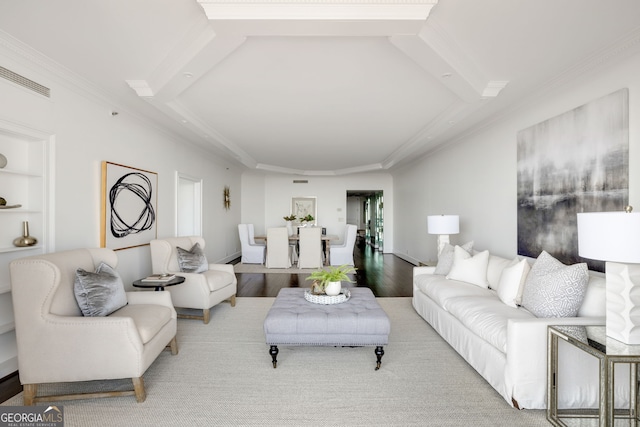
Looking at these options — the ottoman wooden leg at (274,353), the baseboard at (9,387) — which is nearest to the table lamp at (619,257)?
the ottoman wooden leg at (274,353)

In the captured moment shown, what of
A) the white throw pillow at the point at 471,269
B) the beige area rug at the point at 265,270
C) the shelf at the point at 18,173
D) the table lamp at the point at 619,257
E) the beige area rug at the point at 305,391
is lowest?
the beige area rug at the point at 305,391

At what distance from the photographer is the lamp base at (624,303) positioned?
5.65 feet

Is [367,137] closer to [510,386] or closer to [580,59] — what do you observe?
[580,59]

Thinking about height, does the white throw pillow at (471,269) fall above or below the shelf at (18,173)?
below

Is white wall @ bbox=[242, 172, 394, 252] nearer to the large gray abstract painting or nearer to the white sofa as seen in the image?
the large gray abstract painting

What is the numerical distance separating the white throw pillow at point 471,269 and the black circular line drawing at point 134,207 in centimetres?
396

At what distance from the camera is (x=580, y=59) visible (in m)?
2.64

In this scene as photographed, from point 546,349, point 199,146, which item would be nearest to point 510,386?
point 546,349

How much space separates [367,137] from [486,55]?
300cm

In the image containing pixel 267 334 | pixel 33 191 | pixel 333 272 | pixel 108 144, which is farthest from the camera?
pixel 108 144

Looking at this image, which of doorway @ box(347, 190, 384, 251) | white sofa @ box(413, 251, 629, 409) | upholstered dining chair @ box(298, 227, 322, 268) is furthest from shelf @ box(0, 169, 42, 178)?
doorway @ box(347, 190, 384, 251)

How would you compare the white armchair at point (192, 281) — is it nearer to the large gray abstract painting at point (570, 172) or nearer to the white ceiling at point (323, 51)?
the white ceiling at point (323, 51)

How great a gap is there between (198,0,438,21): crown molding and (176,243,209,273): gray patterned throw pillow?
281 centimetres

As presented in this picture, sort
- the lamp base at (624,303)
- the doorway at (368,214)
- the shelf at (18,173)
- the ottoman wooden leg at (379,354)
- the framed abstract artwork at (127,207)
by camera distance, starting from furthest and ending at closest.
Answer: the doorway at (368,214), the framed abstract artwork at (127,207), the ottoman wooden leg at (379,354), the shelf at (18,173), the lamp base at (624,303)
